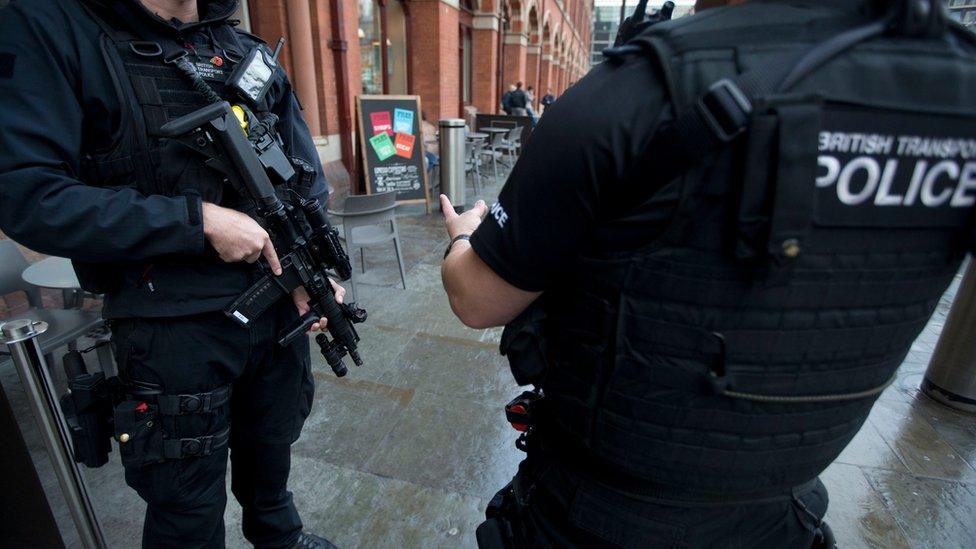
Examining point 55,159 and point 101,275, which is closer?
point 55,159

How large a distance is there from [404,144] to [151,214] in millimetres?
6037

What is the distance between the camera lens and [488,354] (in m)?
3.70


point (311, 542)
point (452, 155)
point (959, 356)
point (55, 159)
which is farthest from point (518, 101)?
point (55, 159)

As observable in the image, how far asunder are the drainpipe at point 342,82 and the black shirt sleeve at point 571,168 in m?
6.93

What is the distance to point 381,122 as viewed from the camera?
688cm

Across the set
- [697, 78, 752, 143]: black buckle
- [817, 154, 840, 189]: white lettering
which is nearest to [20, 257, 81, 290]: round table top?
[697, 78, 752, 143]: black buckle

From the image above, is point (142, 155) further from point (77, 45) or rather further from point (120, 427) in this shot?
point (120, 427)

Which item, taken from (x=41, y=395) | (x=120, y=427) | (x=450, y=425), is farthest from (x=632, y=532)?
(x=450, y=425)

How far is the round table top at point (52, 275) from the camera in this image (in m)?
2.83

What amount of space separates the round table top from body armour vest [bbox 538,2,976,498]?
3.10 meters

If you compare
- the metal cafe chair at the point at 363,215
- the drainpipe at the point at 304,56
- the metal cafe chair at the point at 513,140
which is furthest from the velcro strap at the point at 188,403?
the metal cafe chair at the point at 513,140

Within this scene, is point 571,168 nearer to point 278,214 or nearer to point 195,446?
point 278,214

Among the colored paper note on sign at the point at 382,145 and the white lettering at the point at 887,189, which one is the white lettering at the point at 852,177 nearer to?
the white lettering at the point at 887,189

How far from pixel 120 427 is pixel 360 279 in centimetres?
371
